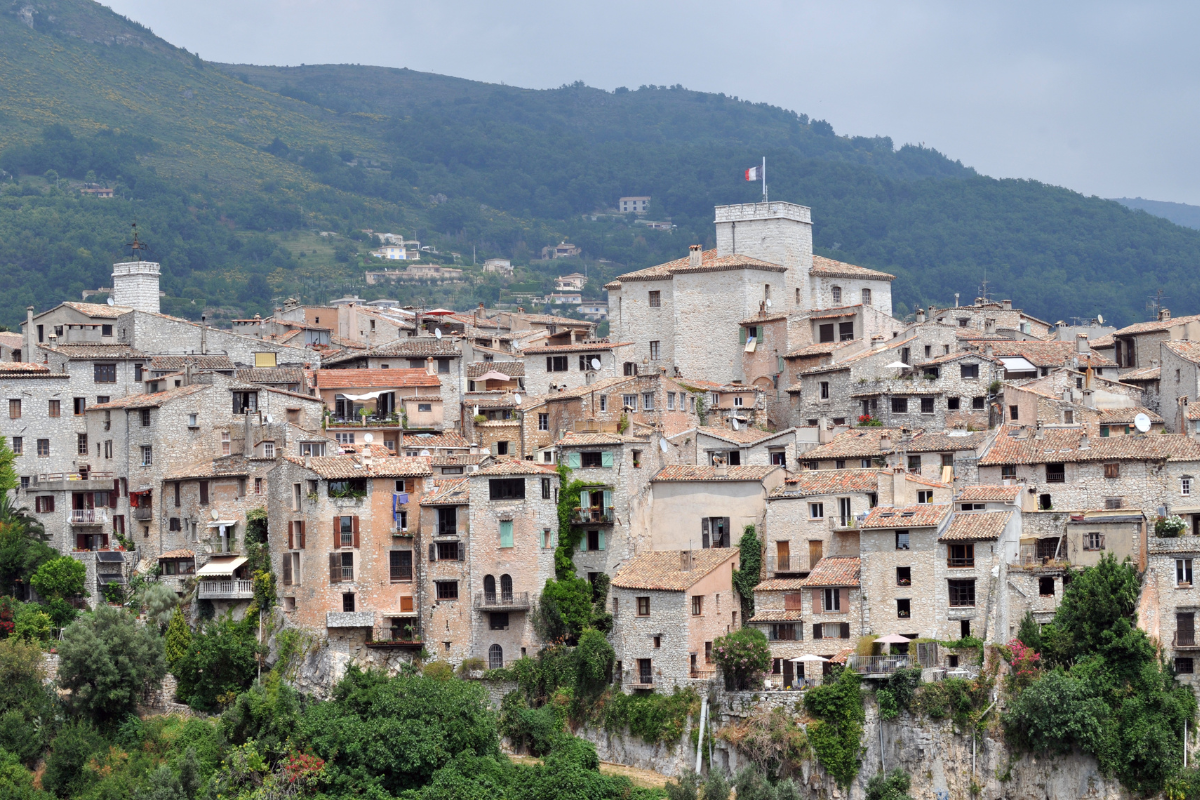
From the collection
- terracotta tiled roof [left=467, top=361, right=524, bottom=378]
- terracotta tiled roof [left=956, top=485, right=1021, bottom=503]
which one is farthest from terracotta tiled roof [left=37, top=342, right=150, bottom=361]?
terracotta tiled roof [left=956, top=485, right=1021, bottom=503]

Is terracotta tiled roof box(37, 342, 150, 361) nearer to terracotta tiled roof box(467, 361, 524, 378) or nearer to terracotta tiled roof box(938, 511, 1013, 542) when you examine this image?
terracotta tiled roof box(467, 361, 524, 378)

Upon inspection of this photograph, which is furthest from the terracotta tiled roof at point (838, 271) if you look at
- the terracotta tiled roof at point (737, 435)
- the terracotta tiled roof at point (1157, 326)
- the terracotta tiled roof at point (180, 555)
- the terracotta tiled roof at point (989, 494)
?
the terracotta tiled roof at point (180, 555)

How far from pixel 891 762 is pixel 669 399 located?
2314 cm

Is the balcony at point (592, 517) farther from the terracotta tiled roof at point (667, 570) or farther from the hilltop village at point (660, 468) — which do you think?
the terracotta tiled roof at point (667, 570)

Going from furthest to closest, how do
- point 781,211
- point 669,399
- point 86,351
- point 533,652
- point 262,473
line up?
point 781,211 < point 86,351 < point 669,399 < point 262,473 < point 533,652

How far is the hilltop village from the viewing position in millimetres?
64625

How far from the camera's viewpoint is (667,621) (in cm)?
6538

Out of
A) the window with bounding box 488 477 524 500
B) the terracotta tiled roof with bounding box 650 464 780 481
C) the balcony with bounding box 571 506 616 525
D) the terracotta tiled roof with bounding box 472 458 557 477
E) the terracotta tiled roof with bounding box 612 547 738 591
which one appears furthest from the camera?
the terracotta tiled roof with bounding box 650 464 780 481

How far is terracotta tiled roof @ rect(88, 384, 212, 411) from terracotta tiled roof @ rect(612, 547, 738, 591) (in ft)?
77.0

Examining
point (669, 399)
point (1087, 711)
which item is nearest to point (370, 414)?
point (669, 399)

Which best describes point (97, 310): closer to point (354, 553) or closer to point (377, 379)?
point (377, 379)

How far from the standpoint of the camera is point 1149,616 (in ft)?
205

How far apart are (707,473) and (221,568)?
21.2 metres

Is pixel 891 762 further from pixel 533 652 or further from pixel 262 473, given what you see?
pixel 262 473
